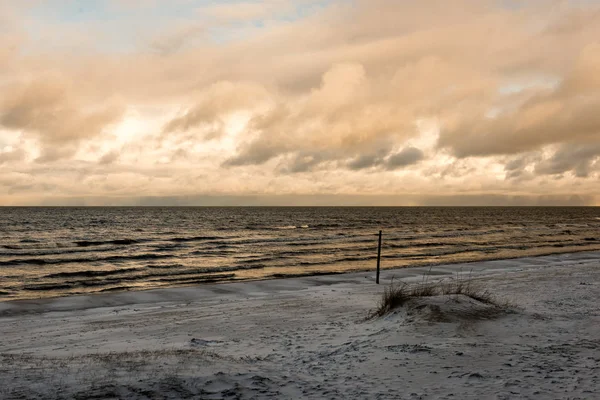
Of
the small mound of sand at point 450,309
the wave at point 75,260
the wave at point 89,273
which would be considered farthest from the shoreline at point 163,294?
the wave at point 75,260

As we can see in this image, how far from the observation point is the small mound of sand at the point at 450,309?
30.2 ft

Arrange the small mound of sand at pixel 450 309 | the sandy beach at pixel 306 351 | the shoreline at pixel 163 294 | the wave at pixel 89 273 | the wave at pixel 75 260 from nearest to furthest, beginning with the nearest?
the sandy beach at pixel 306 351
the small mound of sand at pixel 450 309
the shoreline at pixel 163 294
the wave at pixel 89 273
the wave at pixel 75 260

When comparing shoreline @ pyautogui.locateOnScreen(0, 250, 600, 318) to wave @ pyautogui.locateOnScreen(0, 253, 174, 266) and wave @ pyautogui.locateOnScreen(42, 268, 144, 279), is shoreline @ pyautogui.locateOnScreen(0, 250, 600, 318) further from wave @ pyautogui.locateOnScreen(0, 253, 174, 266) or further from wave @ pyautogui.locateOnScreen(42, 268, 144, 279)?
wave @ pyautogui.locateOnScreen(0, 253, 174, 266)

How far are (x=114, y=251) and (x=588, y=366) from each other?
35.4 meters

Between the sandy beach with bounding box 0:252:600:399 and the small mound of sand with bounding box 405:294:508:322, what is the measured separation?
0.42 ft

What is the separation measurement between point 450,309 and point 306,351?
10.3 feet

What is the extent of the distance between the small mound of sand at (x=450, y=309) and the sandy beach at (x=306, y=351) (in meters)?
0.13

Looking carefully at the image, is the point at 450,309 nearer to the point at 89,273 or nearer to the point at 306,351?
the point at 306,351

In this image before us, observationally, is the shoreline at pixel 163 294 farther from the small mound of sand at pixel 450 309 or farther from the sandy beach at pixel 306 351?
the small mound of sand at pixel 450 309

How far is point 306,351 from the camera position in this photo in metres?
8.07

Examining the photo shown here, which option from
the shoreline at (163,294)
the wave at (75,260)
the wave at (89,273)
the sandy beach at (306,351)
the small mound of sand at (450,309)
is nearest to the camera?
the sandy beach at (306,351)

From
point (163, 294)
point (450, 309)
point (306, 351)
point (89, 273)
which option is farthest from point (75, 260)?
point (450, 309)

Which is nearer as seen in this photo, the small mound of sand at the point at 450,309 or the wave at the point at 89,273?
the small mound of sand at the point at 450,309

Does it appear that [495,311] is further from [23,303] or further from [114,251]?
[114,251]
